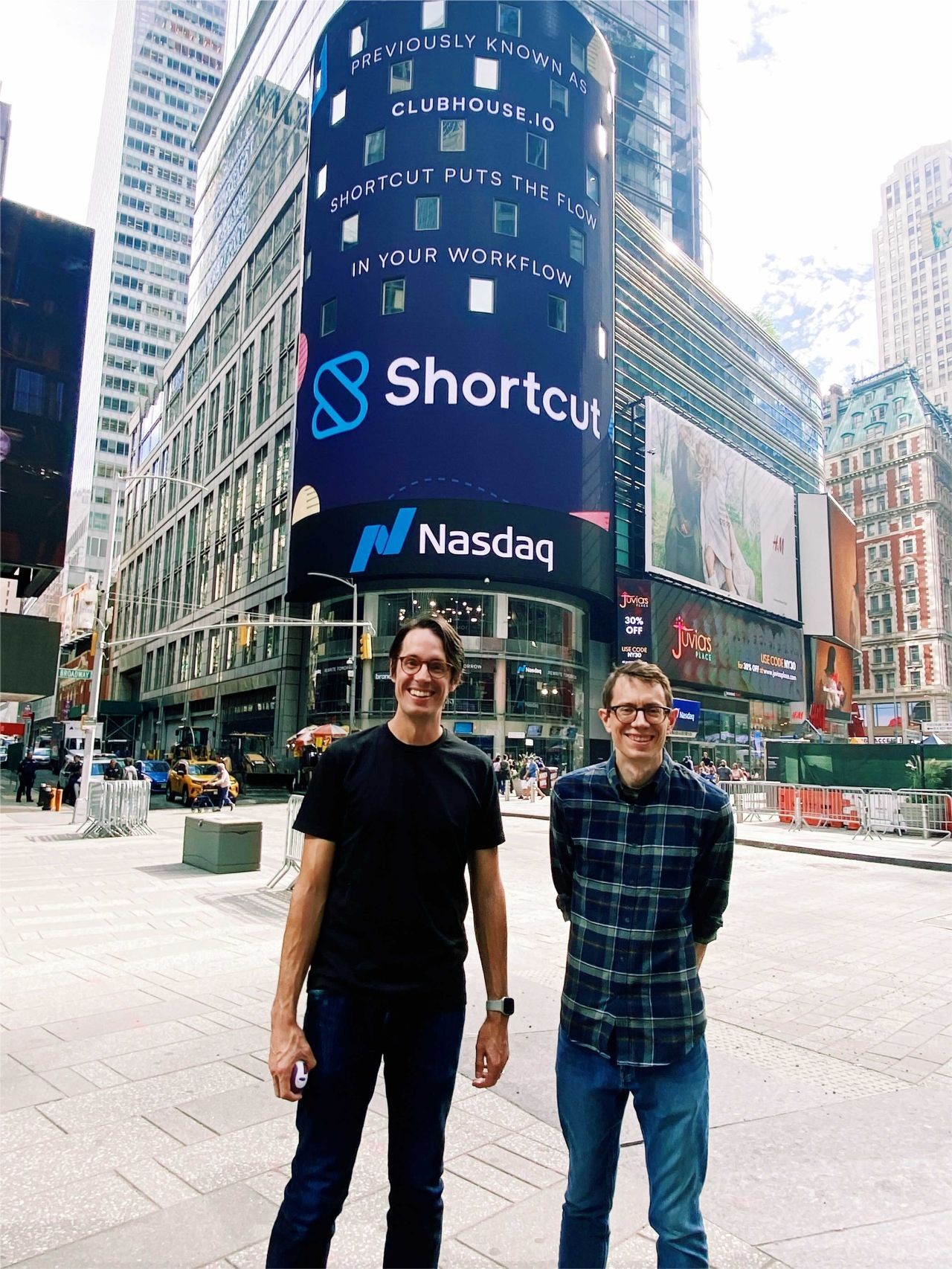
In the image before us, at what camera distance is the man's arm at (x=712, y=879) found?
2.56 m

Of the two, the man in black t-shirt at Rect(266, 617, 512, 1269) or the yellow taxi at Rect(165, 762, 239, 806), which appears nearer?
the man in black t-shirt at Rect(266, 617, 512, 1269)

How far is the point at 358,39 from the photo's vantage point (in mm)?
48406

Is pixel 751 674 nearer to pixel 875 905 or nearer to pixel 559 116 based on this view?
pixel 559 116

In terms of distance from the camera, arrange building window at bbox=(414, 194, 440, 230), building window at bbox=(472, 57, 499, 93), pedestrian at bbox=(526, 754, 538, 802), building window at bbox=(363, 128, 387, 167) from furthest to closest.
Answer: building window at bbox=(363, 128, 387, 167) → building window at bbox=(472, 57, 499, 93) → building window at bbox=(414, 194, 440, 230) → pedestrian at bbox=(526, 754, 538, 802)

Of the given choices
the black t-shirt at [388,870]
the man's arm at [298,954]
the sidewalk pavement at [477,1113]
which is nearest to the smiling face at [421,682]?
the black t-shirt at [388,870]

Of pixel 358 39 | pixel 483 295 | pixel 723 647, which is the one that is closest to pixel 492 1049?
pixel 483 295

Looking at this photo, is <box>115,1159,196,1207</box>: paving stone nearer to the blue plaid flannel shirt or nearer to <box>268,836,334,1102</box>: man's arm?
<box>268,836,334,1102</box>: man's arm

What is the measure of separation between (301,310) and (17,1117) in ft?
166

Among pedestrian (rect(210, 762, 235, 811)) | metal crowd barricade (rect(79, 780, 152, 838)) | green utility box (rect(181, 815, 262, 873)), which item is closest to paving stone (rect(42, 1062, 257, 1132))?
green utility box (rect(181, 815, 262, 873))

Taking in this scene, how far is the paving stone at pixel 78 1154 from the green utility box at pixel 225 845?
896 cm

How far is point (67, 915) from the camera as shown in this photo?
9.08 metres

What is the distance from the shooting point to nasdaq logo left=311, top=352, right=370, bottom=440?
143 ft

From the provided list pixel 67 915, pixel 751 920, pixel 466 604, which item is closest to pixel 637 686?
pixel 751 920

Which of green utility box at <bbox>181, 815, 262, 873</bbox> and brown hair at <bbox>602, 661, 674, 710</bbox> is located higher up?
brown hair at <bbox>602, 661, 674, 710</bbox>
